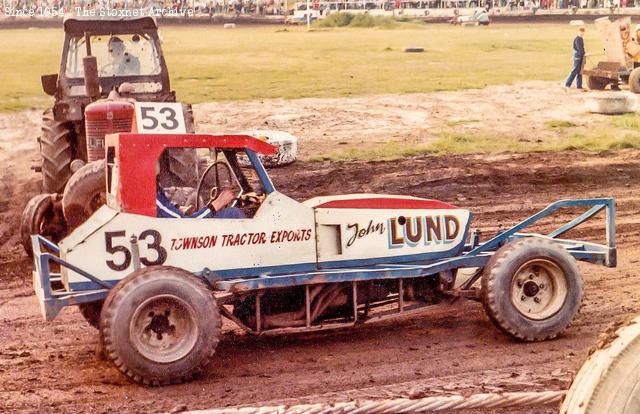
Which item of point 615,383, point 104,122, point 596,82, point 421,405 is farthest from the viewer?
point 596,82

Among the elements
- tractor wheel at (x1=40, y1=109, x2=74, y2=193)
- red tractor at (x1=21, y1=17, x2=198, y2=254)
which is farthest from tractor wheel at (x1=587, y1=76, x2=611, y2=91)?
tractor wheel at (x1=40, y1=109, x2=74, y2=193)

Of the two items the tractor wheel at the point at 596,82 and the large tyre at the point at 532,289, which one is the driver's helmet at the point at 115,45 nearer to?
the large tyre at the point at 532,289

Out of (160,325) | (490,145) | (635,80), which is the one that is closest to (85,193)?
(160,325)

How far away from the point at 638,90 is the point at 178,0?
44.4m

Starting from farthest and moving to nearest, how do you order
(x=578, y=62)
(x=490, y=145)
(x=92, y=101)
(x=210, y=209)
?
1. (x=578, y=62)
2. (x=490, y=145)
3. (x=92, y=101)
4. (x=210, y=209)

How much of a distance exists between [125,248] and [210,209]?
2.31ft

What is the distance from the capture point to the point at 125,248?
23.5ft

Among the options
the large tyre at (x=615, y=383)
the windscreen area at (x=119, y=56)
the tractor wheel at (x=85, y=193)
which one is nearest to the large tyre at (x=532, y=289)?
the tractor wheel at (x=85, y=193)

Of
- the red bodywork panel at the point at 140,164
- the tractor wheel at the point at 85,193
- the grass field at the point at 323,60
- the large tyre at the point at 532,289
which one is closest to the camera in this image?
the red bodywork panel at the point at 140,164

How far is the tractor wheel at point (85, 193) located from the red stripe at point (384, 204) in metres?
2.25

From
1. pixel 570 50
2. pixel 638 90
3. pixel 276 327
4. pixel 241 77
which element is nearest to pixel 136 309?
pixel 276 327

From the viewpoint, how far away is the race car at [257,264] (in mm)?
6945

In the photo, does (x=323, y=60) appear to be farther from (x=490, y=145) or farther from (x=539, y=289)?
(x=539, y=289)

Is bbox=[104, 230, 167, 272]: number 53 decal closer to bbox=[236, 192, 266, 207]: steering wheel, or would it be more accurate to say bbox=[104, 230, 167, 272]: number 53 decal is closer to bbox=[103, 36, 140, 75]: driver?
bbox=[236, 192, 266, 207]: steering wheel
